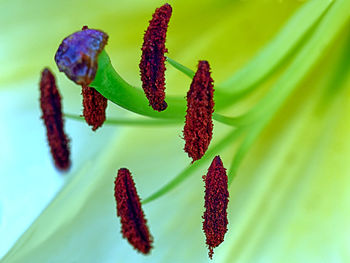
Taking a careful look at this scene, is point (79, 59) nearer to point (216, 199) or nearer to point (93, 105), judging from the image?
point (93, 105)

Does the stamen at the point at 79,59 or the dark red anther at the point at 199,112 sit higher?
the dark red anther at the point at 199,112

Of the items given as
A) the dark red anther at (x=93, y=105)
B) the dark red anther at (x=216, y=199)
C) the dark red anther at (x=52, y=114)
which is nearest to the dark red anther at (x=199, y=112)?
the dark red anther at (x=216, y=199)

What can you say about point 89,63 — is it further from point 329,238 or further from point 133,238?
point 329,238

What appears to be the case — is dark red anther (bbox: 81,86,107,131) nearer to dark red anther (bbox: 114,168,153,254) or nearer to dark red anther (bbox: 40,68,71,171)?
dark red anther (bbox: 114,168,153,254)

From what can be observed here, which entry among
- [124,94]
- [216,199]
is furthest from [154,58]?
[216,199]

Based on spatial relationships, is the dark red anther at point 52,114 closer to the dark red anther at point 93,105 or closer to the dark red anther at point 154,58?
the dark red anther at point 93,105

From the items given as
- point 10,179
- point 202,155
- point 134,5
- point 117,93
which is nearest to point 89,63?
point 117,93
